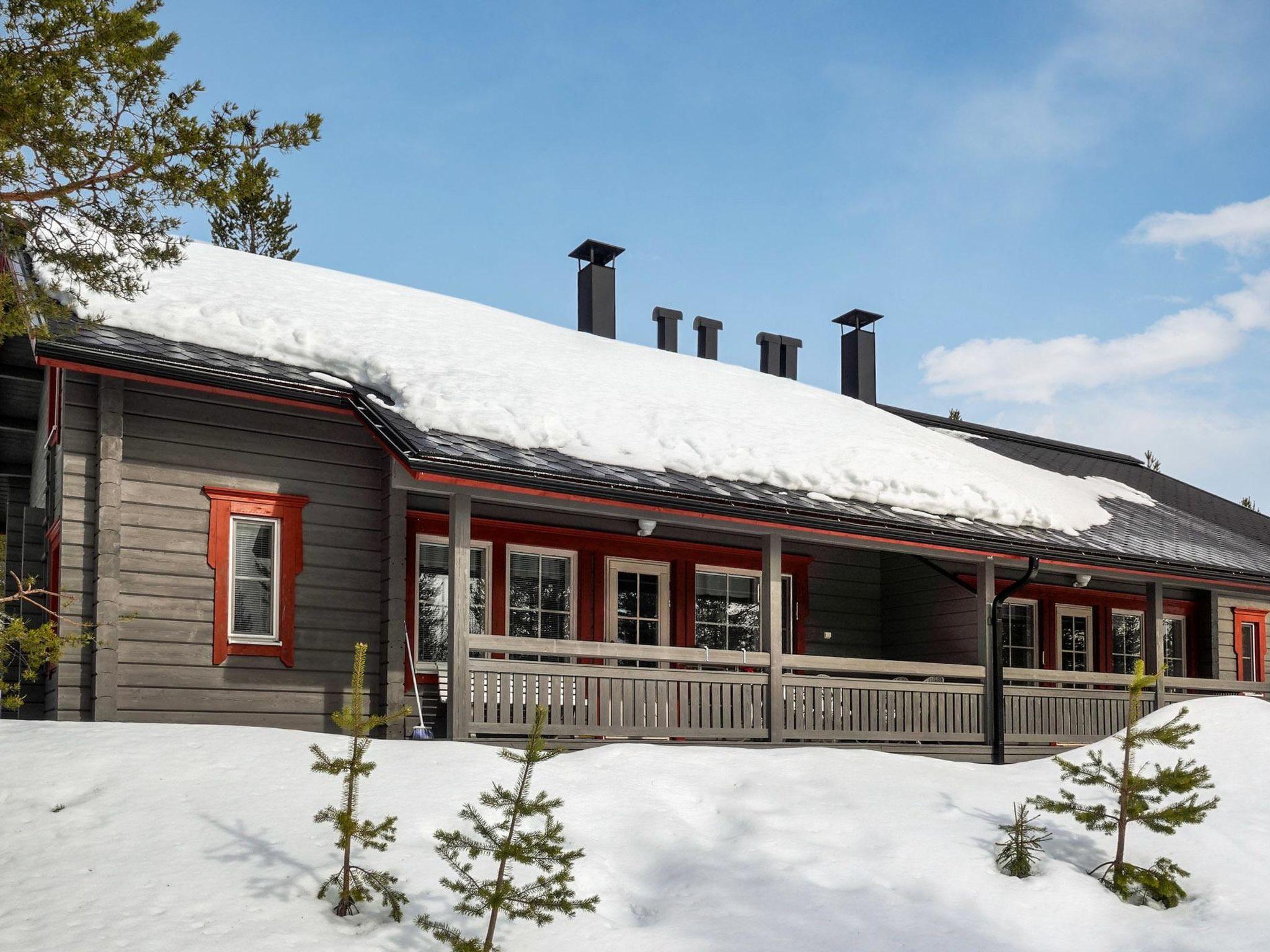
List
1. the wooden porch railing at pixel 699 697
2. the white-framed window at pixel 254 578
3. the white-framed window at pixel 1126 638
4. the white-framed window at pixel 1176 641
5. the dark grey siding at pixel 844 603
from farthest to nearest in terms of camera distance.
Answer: the white-framed window at pixel 1176 641 → the white-framed window at pixel 1126 638 → the dark grey siding at pixel 844 603 → the white-framed window at pixel 254 578 → the wooden porch railing at pixel 699 697

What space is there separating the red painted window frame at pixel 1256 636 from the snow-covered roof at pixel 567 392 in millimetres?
3546

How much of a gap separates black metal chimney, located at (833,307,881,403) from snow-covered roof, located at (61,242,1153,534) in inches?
183

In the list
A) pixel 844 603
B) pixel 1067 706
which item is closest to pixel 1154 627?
pixel 1067 706

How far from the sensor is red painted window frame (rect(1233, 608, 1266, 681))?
20.0m

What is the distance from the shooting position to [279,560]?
38.5 ft

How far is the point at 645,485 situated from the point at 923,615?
592 centimetres

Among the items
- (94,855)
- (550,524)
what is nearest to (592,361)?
(550,524)

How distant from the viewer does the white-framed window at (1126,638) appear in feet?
62.7

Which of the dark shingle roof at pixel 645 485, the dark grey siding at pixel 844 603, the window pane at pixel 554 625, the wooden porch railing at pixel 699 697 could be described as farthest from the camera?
the dark grey siding at pixel 844 603

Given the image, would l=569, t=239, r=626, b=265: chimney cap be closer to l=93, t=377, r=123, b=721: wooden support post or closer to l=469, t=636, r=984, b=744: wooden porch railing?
l=469, t=636, r=984, b=744: wooden porch railing

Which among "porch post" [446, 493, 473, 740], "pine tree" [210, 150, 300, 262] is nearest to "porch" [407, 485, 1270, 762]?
"porch post" [446, 493, 473, 740]

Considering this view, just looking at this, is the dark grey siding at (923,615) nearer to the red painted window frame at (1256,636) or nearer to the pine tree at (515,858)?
the red painted window frame at (1256,636)

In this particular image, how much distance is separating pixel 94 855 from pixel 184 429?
4.93 meters

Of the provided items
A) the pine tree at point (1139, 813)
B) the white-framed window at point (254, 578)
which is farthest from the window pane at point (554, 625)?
the pine tree at point (1139, 813)
